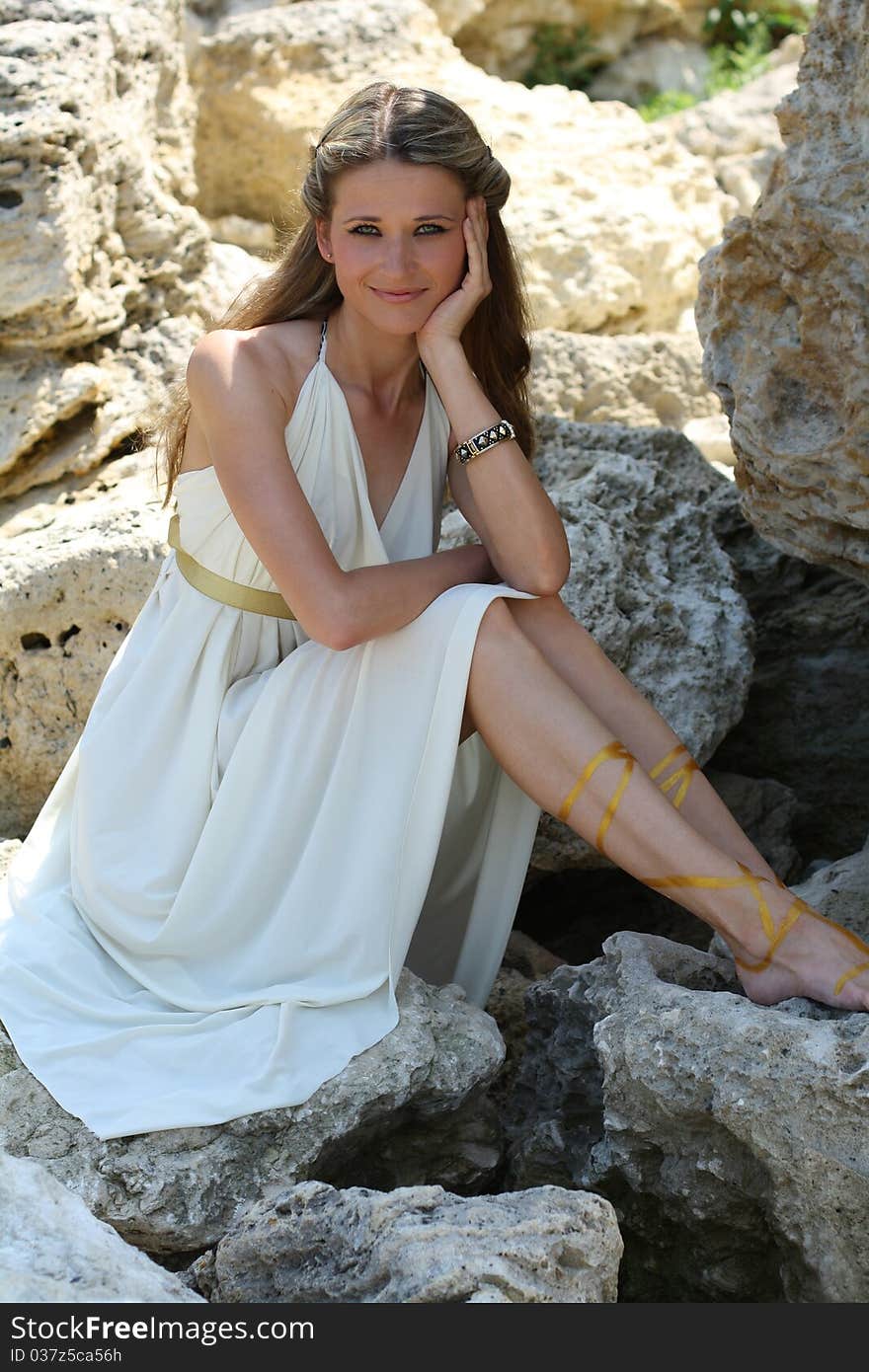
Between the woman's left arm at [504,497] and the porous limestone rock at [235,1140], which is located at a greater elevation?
the woman's left arm at [504,497]

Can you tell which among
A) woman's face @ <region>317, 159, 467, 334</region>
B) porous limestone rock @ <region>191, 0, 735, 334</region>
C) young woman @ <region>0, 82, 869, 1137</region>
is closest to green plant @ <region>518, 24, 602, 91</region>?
porous limestone rock @ <region>191, 0, 735, 334</region>

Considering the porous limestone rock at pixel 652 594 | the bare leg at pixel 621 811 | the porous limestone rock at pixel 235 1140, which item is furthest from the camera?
the porous limestone rock at pixel 652 594

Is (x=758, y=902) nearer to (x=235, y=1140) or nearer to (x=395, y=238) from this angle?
(x=235, y=1140)

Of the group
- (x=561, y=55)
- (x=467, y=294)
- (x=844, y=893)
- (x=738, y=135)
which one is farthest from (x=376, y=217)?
(x=561, y=55)

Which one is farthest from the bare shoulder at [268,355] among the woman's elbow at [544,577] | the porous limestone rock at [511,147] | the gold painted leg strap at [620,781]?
the porous limestone rock at [511,147]

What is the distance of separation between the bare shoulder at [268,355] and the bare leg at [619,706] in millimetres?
733

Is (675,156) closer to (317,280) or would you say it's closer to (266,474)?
(317,280)

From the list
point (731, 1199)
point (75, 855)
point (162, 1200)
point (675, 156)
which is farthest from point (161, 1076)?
point (675, 156)

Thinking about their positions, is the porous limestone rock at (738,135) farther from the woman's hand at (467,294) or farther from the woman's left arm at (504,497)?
the woman's left arm at (504,497)

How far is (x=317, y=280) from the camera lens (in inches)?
142

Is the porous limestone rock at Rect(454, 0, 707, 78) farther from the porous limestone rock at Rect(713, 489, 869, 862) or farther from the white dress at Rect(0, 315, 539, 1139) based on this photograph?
the white dress at Rect(0, 315, 539, 1139)

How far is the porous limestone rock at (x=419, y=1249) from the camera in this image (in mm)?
2064

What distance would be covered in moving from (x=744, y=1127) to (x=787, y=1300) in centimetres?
37

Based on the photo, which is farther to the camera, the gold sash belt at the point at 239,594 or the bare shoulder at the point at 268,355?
the gold sash belt at the point at 239,594
